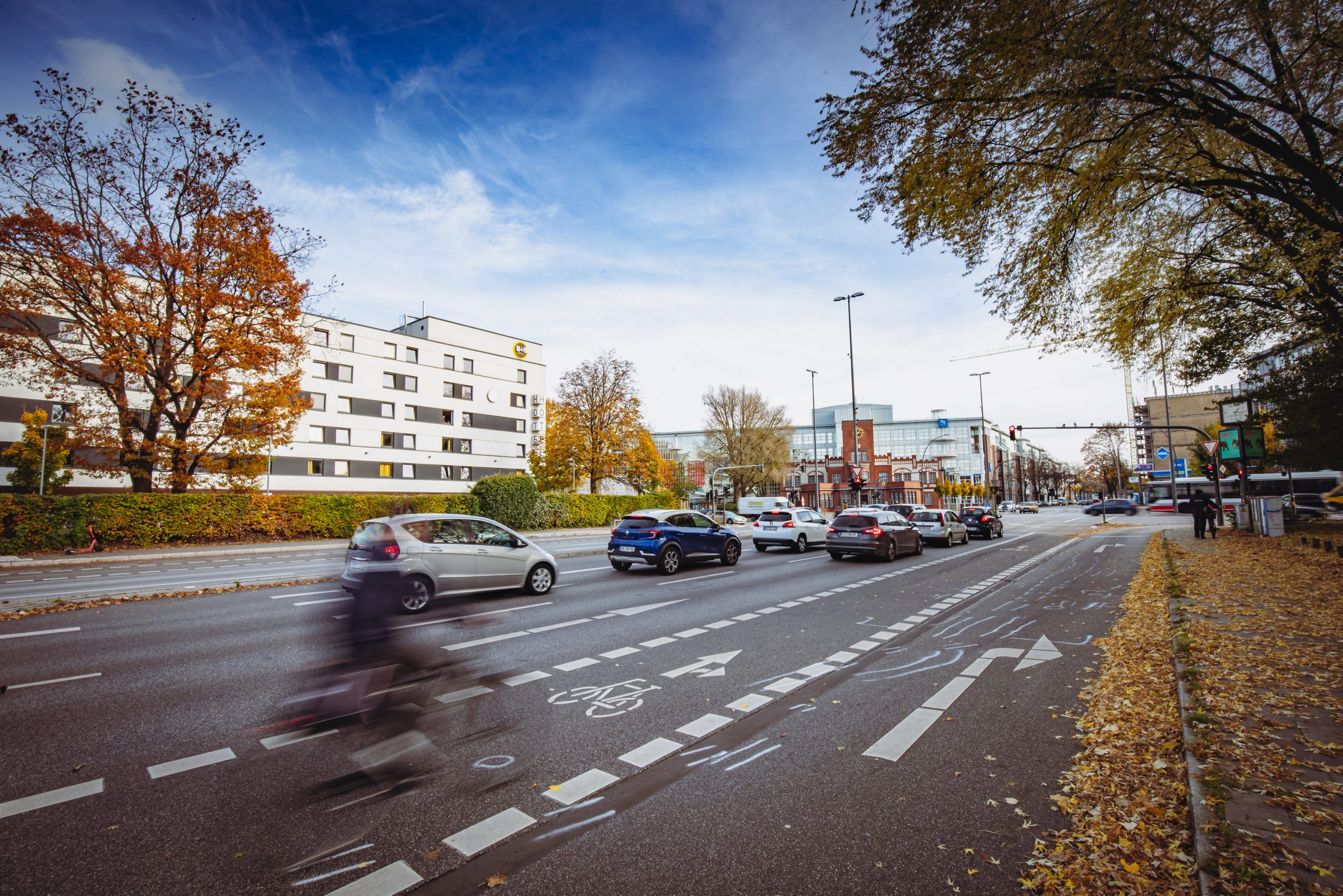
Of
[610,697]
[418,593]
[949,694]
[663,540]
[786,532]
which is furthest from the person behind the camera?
[786,532]

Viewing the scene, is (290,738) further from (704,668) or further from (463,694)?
(704,668)

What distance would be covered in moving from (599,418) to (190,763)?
4771 centimetres

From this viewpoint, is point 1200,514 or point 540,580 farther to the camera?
point 1200,514

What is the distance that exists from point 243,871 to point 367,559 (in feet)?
21.7

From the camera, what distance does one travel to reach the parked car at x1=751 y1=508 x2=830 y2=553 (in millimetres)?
22484

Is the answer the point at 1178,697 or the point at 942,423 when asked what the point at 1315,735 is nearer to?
the point at 1178,697

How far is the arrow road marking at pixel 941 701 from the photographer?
4.25 meters

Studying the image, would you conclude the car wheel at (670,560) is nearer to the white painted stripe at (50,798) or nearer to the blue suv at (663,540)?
the blue suv at (663,540)

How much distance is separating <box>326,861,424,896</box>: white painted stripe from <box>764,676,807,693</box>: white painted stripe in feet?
11.5

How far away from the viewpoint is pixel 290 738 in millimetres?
4398

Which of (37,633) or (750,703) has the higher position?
(37,633)

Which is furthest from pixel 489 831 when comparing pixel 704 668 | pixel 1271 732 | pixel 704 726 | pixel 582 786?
pixel 1271 732

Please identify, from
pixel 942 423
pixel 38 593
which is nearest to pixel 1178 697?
pixel 38 593

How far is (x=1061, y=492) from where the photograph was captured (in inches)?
5989
